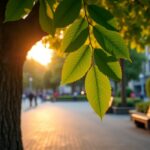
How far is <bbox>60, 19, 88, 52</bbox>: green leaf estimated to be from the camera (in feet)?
6.67

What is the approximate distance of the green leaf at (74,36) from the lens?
80.0 inches

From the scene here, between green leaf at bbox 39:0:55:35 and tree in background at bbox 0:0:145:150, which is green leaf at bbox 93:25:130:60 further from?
green leaf at bbox 39:0:55:35

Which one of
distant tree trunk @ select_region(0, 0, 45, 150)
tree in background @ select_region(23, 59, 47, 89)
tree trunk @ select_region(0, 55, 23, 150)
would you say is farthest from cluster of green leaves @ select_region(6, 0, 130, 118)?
tree in background @ select_region(23, 59, 47, 89)

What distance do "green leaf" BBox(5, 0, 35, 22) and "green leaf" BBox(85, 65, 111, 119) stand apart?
14.8 inches

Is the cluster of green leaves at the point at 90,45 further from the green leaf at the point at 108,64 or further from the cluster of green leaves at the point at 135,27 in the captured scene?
the cluster of green leaves at the point at 135,27

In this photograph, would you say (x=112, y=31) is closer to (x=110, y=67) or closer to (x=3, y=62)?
(x=110, y=67)

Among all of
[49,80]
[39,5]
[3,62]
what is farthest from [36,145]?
[49,80]

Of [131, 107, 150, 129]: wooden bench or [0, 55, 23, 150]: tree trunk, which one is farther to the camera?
[131, 107, 150, 129]: wooden bench

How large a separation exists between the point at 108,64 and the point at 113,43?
0.32 feet

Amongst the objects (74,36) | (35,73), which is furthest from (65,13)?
(35,73)

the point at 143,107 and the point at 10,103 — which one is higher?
the point at 10,103

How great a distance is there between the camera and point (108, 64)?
2.04 m

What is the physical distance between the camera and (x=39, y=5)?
7.14 ft

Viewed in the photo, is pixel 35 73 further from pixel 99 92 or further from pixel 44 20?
pixel 99 92
